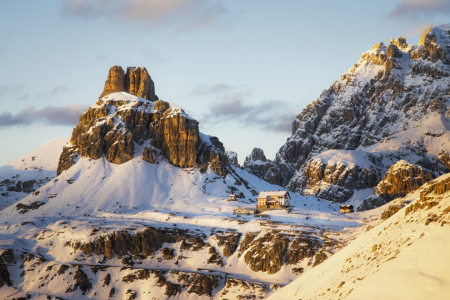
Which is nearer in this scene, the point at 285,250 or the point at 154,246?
the point at 285,250

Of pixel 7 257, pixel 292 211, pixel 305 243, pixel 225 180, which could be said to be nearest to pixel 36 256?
pixel 7 257

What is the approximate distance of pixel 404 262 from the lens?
32.7 m

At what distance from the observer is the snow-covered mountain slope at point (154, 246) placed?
324ft

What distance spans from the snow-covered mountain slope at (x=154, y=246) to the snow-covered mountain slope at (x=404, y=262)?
50490mm

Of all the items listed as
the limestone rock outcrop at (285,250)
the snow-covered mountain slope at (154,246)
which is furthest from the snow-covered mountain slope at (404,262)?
the limestone rock outcrop at (285,250)

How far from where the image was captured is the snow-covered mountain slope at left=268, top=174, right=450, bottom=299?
29.4m

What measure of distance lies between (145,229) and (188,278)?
29795 mm

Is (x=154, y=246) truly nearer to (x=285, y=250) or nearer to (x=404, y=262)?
(x=285, y=250)

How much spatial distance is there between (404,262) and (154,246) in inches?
3728

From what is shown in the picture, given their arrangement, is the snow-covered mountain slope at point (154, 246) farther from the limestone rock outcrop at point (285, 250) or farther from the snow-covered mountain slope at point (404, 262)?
the snow-covered mountain slope at point (404, 262)

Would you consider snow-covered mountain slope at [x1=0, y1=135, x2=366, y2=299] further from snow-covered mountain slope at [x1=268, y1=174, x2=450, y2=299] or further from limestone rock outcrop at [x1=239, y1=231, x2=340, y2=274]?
snow-covered mountain slope at [x1=268, y1=174, x2=450, y2=299]

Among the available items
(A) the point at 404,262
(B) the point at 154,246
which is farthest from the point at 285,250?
(A) the point at 404,262

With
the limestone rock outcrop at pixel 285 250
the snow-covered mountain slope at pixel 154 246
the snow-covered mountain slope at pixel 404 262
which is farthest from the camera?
the limestone rock outcrop at pixel 285 250

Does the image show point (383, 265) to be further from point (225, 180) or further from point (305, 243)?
point (225, 180)
